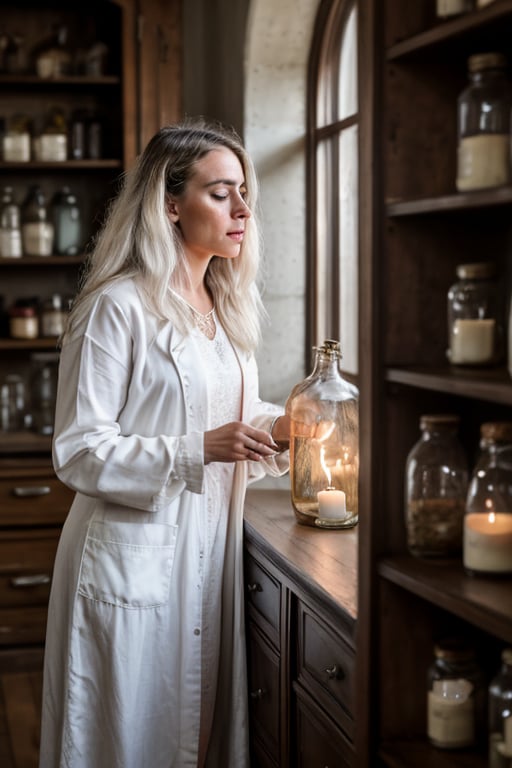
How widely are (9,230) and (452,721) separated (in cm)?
320

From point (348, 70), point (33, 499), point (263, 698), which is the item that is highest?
point (348, 70)

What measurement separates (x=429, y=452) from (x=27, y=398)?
3191 mm

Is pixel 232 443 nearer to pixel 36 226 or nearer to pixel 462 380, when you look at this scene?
pixel 462 380

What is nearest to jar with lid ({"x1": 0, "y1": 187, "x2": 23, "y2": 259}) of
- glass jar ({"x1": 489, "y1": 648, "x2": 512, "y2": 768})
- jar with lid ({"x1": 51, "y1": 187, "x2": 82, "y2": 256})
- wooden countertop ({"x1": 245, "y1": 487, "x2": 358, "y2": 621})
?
jar with lid ({"x1": 51, "y1": 187, "x2": 82, "y2": 256})

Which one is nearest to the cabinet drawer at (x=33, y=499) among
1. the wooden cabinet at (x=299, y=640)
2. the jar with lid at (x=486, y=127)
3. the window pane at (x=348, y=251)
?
the window pane at (x=348, y=251)

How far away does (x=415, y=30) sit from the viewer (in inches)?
64.8

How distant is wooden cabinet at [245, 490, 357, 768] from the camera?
79.1 inches

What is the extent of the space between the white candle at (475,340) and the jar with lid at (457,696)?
1.48ft

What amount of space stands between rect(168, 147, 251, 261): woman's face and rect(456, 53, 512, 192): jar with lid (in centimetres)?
103

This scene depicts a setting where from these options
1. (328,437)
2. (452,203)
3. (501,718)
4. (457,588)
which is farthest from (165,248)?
(501,718)

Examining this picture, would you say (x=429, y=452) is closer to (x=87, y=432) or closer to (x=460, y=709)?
(x=460, y=709)

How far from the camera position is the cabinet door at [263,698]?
2447 mm

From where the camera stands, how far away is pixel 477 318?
5.14ft

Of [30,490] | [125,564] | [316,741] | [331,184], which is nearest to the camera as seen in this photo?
[316,741]
